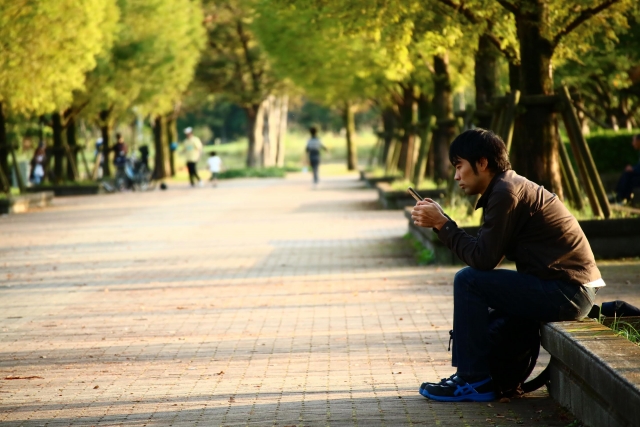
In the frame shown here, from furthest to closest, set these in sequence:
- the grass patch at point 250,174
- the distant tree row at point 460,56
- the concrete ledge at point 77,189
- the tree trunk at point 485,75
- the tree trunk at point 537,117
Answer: the grass patch at point 250,174 → the concrete ledge at point 77,189 → the tree trunk at point 485,75 → the distant tree row at point 460,56 → the tree trunk at point 537,117

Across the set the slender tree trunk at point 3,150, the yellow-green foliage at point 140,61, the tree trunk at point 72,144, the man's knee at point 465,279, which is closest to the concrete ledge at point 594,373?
the man's knee at point 465,279

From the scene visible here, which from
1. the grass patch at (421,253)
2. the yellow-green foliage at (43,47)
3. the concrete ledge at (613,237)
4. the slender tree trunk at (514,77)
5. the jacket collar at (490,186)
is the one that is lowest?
the grass patch at (421,253)

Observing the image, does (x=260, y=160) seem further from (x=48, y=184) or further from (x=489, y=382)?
(x=489, y=382)

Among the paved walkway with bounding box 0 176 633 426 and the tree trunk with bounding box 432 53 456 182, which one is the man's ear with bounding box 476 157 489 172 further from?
the tree trunk with bounding box 432 53 456 182

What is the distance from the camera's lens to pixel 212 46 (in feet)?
186

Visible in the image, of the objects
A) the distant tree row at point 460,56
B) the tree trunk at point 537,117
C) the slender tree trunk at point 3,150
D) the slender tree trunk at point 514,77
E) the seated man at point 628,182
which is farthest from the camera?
the slender tree trunk at point 3,150

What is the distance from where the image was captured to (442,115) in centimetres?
2359

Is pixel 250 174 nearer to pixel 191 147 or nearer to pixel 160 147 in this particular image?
pixel 160 147

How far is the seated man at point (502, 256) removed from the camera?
5582mm

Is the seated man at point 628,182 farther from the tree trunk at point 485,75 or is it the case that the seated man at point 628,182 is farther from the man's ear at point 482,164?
the man's ear at point 482,164

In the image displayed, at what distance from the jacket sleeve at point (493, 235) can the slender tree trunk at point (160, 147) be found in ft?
144

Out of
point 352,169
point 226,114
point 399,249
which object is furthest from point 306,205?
point 226,114

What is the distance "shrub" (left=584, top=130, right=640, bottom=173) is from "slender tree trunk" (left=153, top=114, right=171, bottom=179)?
26.8 meters

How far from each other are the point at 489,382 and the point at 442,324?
2864 millimetres
